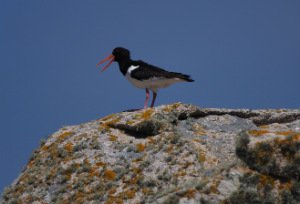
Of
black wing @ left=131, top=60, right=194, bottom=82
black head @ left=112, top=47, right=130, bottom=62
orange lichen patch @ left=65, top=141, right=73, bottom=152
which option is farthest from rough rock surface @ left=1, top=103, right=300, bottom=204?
black head @ left=112, top=47, right=130, bottom=62

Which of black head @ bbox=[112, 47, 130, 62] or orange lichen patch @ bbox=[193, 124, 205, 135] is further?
black head @ bbox=[112, 47, 130, 62]

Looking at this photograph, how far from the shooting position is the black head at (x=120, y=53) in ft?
46.4

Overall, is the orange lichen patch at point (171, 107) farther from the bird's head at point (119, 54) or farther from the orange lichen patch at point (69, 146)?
the bird's head at point (119, 54)

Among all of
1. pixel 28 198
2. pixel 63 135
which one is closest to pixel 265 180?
pixel 28 198

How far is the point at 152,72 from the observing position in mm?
12531

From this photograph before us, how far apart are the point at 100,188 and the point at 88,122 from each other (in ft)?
11.0

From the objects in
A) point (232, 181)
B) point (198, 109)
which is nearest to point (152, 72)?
point (198, 109)

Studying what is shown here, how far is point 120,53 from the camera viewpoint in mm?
14266

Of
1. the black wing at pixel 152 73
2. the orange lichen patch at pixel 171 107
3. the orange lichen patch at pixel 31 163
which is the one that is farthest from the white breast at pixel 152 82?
the orange lichen patch at pixel 31 163

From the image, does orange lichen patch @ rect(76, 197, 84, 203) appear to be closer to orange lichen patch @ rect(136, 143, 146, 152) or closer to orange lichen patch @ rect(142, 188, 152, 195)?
orange lichen patch @ rect(142, 188, 152, 195)

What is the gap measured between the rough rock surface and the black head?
4631mm

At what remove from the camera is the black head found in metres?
14.1

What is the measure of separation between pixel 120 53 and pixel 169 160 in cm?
778

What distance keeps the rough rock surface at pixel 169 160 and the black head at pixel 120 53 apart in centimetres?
463
